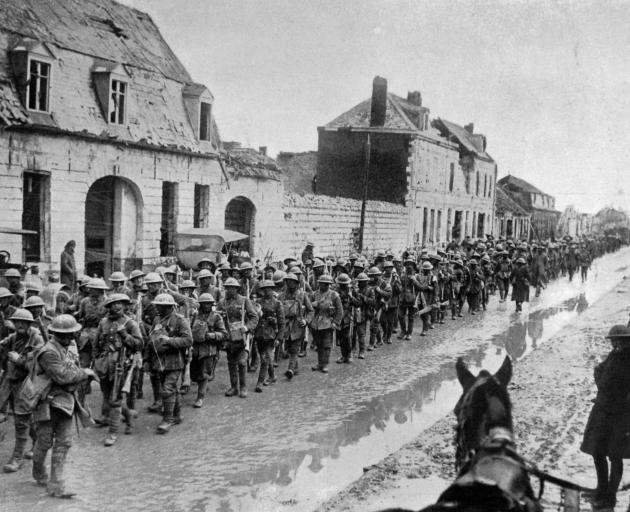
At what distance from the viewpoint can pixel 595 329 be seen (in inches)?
675

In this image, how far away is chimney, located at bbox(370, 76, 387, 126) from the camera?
3725 centimetres

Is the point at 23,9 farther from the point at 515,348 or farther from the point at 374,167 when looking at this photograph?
the point at 374,167

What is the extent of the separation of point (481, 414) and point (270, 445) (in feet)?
14.1

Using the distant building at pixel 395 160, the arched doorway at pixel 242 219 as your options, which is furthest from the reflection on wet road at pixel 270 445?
the distant building at pixel 395 160

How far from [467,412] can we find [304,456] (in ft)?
12.5

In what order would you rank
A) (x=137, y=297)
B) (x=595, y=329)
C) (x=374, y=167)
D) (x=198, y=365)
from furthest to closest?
(x=374, y=167) → (x=595, y=329) → (x=137, y=297) → (x=198, y=365)

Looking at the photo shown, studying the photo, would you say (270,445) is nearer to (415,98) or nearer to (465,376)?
(465,376)

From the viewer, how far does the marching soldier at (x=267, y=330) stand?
10.8m

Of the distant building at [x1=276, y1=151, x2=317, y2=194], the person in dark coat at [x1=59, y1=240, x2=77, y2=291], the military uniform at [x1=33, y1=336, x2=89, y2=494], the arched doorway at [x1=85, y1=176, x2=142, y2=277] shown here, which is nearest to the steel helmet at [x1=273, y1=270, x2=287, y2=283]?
the person in dark coat at [x1=59, y1=240, x2=77, y2=291]

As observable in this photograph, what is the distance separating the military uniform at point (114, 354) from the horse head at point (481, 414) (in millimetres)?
5049

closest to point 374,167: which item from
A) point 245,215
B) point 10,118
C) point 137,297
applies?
point 245,215

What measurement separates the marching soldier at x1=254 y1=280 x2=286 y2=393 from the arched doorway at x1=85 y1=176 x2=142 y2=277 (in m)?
9.33

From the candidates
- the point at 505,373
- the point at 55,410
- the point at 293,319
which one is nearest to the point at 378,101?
the point at 293,319

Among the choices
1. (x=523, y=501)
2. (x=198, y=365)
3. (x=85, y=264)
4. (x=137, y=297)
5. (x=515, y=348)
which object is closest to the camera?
(x=523, y=501)
